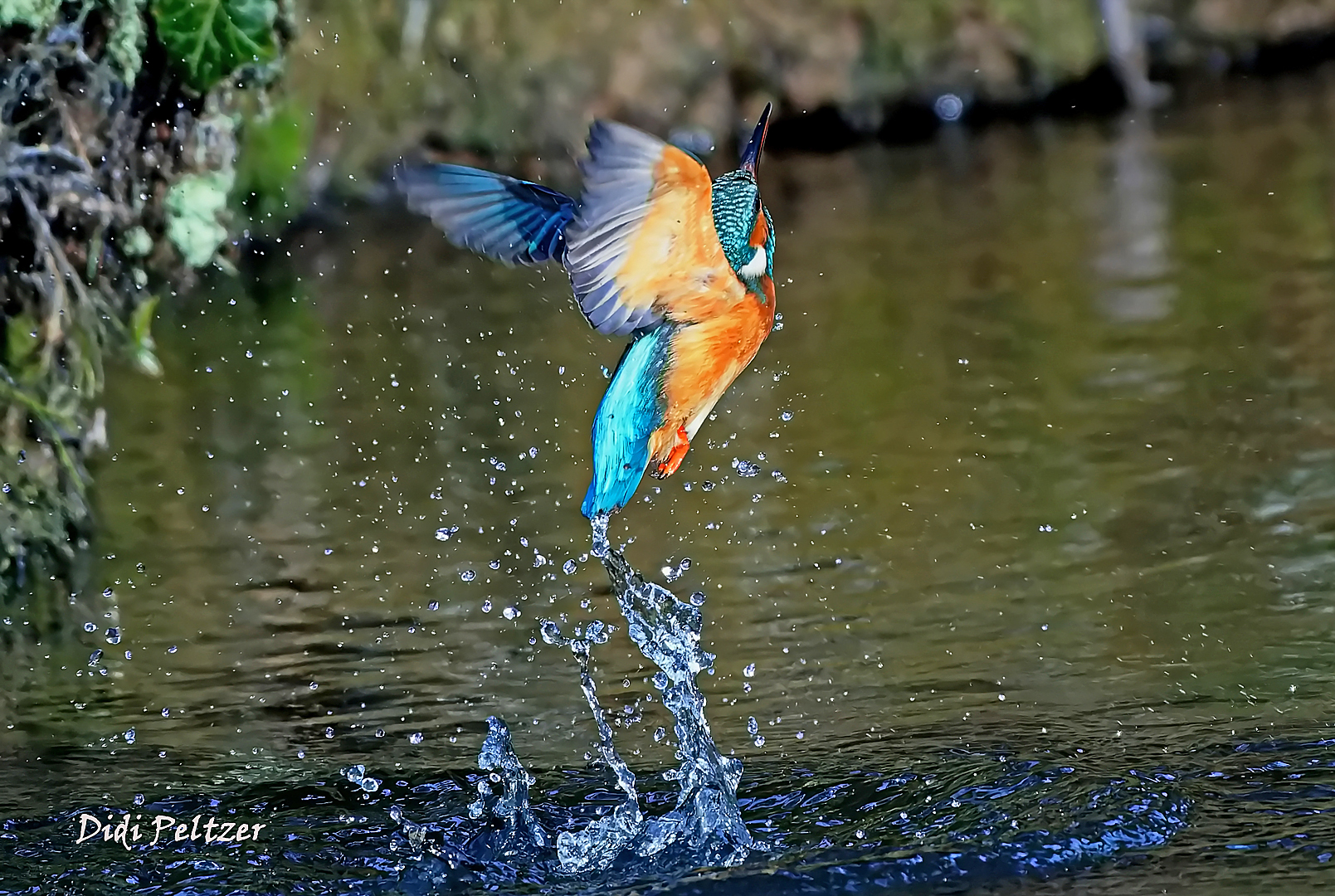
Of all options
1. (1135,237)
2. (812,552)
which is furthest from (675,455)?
(1135,237)

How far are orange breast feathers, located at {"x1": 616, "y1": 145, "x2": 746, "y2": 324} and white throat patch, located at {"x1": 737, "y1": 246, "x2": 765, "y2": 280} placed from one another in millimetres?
19

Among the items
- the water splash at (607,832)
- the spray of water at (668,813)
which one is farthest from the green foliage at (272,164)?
the water splash at (607,832)

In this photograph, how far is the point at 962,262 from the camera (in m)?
8.49

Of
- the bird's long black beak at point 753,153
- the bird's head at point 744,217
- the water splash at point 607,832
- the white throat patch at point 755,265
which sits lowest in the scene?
the water splash at point 607,832

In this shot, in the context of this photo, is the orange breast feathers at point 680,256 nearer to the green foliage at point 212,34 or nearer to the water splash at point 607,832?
the water splash at point 607,832

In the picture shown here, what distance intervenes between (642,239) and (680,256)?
0.24 ft

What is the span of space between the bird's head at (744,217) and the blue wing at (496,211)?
1.56 feet

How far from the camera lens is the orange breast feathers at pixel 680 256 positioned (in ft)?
8.24

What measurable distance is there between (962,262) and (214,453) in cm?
369

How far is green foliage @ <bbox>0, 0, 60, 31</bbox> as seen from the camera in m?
4.34

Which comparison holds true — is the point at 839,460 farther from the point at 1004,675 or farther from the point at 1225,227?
the point at 1225,227

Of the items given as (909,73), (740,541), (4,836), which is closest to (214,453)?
(740,541)

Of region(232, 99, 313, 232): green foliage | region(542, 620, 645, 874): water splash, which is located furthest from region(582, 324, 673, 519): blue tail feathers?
region(232, 99, 313, 232): green foliage

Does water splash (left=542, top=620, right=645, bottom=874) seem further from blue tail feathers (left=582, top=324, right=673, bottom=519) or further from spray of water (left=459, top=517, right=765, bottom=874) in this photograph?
blue tail feathers (left=582, top=324, right=673, bottom=519)
